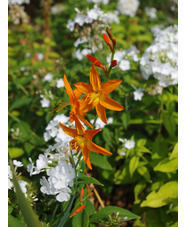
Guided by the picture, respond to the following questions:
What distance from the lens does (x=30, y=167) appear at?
1456 mm

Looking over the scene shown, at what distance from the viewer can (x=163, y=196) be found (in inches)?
75.0

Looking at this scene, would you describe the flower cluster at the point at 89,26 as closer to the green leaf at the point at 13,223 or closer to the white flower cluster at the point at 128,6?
the green leaf at the point at 13,223

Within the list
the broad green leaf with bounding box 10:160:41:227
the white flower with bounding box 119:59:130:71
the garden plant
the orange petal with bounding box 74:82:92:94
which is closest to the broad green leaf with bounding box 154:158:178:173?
the garden plant

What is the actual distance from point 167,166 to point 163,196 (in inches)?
8.8

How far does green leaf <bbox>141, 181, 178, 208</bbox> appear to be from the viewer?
73.9 inches

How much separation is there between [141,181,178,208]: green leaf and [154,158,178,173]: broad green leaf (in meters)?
0.13

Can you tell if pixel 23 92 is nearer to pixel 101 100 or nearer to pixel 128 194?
pixel 128 194

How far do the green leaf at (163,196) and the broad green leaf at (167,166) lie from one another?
0.13 meters

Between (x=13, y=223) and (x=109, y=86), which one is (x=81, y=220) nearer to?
(x=13, y=223)

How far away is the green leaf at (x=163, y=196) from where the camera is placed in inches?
73.9

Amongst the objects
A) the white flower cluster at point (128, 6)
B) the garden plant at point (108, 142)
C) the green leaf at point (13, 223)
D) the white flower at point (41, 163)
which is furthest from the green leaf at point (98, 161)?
the white flower cluster at point (128, 6)

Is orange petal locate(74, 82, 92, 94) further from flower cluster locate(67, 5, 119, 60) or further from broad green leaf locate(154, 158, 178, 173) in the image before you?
flower cluster locate(67, 5, 119, 60)
